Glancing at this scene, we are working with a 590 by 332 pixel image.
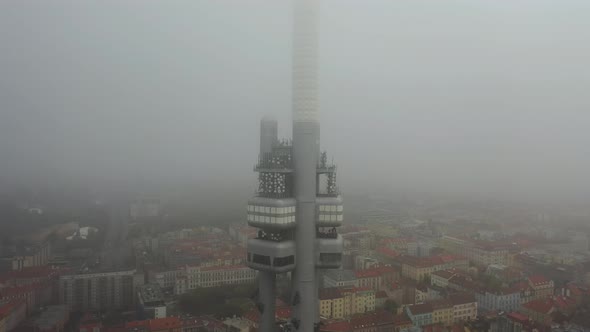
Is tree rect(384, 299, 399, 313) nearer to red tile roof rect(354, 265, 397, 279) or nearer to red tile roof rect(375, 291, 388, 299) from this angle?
red tile roof rect(375, 291, 388, 299)

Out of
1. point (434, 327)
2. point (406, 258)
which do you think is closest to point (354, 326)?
point (434, 327)

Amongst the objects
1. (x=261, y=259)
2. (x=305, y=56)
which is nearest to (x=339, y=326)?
(x=261, y=259)

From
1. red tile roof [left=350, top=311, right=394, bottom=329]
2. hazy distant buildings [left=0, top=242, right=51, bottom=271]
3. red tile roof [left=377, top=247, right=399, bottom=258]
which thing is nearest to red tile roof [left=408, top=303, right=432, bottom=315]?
red tile roof [left=350, top=311, right=394, bottom=329]

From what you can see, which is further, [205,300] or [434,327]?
[205,300]

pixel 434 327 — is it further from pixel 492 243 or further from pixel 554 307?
pixel 492 243

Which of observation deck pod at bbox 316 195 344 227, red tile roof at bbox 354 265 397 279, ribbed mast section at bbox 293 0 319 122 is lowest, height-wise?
red tile roof at bbox 354 265 397 279

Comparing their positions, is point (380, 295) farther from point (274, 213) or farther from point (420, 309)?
point (274, 213)
